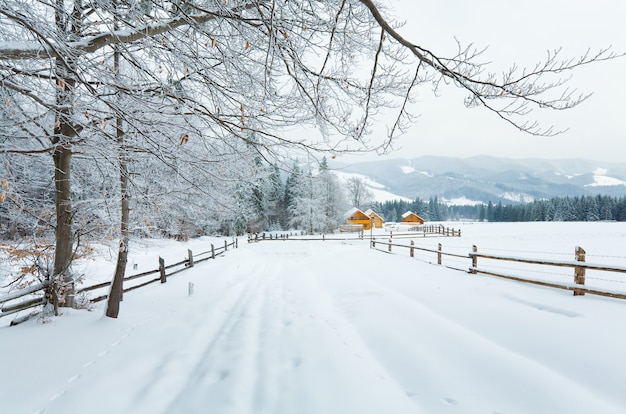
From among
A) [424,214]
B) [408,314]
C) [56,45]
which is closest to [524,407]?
[408,314]

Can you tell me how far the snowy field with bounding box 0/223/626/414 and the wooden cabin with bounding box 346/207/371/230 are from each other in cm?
4872

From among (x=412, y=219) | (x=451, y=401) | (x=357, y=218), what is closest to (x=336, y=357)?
(x=451, y=401)

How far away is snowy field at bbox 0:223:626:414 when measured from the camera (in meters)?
3.31

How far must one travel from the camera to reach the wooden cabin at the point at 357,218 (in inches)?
2211

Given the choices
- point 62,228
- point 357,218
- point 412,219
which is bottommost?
point 412,219

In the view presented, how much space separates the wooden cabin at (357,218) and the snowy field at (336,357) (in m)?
48.7

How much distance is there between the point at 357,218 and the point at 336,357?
53055mm

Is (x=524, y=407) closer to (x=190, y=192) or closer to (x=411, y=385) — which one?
(x=411, y=385)

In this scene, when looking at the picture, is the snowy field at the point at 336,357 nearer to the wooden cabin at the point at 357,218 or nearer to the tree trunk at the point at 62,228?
the tree trunk at the point at 62,228

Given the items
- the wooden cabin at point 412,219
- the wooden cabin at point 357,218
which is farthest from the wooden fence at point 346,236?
the wooden cabin at point 412,219

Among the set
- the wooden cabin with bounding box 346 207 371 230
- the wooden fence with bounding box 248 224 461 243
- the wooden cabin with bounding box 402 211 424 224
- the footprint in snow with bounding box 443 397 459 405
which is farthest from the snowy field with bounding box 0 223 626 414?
the wooden cabin with bounding box 402 211 424 224

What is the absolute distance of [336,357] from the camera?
14.8 feet

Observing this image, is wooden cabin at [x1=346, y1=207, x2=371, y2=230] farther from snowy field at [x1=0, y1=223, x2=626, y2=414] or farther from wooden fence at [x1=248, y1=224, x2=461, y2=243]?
snowy field at [x1=0, y1=223, x2=626, y2=414]

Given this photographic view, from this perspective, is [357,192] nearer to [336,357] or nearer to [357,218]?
[357,218]
